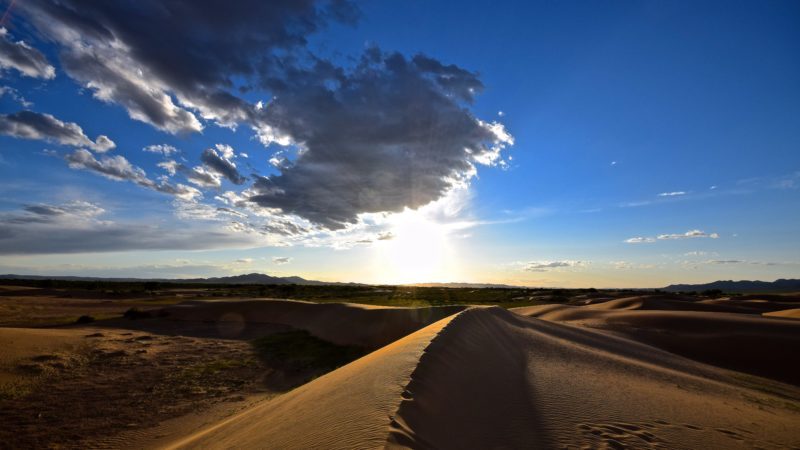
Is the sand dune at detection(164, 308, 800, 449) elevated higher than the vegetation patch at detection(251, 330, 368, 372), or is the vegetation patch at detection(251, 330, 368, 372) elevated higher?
the sand dune at detection(164, 308, 800, 449)

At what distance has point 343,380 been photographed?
693 centimetres

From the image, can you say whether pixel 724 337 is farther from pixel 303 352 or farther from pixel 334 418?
pixel 334 418

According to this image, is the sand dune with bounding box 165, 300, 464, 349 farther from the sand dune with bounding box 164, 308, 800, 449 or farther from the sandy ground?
the sand dune with bounding box 164, 308, 800, 449

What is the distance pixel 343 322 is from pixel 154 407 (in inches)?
578

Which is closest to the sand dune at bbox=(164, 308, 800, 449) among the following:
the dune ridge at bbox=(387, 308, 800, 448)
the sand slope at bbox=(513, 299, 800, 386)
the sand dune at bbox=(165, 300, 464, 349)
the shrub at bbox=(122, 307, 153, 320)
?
the dune ridge at bbox=(387, 308, 800, 448)

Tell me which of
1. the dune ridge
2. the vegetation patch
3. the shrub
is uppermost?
the dune ridge

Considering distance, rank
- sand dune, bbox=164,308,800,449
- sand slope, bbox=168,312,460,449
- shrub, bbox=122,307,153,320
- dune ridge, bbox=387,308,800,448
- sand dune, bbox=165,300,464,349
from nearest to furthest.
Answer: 1. sand slope, bbox=168,312,460,449
2. sand dune, bbox=164,308,800,449
3. dune ridge, bbox=387,308,800,448
4. sand dune, bbox=165,300,464,349
5. shrub, bbox=122,307,153,320

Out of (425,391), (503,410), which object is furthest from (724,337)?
(425,391)

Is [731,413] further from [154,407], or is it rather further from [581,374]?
[154,407]

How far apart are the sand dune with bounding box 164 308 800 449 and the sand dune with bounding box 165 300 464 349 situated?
11.8 meters

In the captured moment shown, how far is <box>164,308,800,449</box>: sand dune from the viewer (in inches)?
167

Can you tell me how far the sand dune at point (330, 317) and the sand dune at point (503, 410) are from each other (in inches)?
466

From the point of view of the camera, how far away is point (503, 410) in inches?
205

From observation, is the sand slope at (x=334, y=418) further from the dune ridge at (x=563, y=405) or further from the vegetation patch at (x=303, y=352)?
the vegetation patch at (x=303, y=352)
